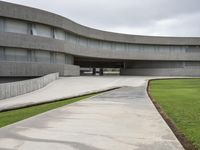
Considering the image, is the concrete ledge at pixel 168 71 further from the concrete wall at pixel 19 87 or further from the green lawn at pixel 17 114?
the green lawn at pixel 17 114

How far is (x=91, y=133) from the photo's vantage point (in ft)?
24.1

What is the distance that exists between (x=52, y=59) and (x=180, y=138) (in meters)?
33.0

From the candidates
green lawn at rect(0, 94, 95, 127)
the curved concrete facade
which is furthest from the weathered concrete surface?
the curved concrete facade

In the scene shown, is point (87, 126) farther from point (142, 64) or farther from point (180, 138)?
point (142, 64)

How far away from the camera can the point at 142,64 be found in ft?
202

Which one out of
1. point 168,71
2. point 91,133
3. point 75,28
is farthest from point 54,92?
point 168,71

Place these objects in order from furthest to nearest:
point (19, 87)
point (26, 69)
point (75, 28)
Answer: point (75, 28) < point (26, 69) < point (19, 87)

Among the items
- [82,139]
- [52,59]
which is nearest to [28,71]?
[52,59]

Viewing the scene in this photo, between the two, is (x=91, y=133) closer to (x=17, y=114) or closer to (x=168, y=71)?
(x=17, y=114)

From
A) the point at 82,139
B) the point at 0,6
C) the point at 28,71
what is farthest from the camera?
the point at 28,71

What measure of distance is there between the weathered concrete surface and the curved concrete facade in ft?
78.9

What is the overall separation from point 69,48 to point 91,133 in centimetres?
3532

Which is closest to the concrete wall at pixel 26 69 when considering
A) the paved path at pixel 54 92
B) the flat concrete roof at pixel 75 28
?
the flat concrete roof at pixel 75 28

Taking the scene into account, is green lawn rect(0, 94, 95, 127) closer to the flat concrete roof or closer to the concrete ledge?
the flat concrete roof
